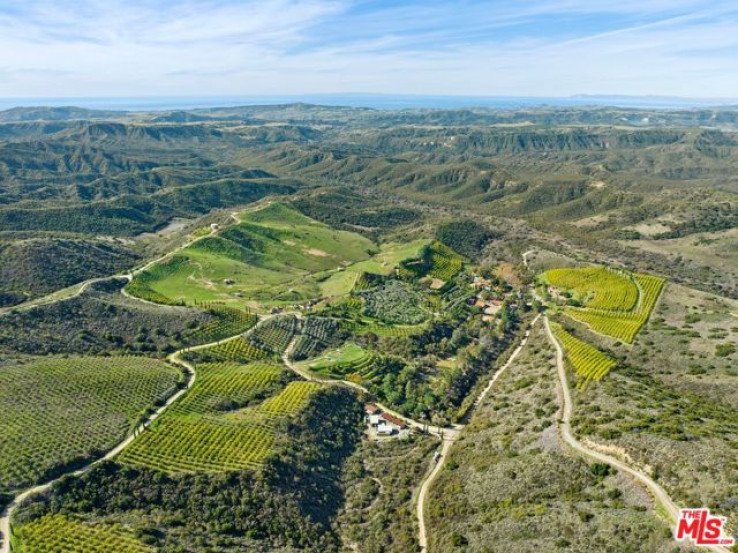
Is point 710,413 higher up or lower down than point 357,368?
higher up

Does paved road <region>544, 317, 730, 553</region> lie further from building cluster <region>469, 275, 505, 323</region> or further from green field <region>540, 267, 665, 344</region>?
building cluster <region>469, 275, 505, 323</region>

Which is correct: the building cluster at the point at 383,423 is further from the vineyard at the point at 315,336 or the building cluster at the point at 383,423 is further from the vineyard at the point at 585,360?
the vineyard at the point at 585,360

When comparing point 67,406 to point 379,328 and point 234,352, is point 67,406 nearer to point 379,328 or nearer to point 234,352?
point 234,352

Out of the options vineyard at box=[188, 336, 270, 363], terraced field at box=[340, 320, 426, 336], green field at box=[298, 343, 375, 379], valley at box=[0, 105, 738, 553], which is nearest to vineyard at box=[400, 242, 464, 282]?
valley at box=[0, 105, 738, 553]

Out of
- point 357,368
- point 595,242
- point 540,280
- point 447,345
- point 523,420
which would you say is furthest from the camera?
point 595,242

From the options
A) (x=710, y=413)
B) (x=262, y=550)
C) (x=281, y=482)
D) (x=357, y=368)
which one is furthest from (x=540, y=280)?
(x=262, y=550)

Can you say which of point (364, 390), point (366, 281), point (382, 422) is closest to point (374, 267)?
point (366, 281)

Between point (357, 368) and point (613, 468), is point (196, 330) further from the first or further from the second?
point (613, 468)

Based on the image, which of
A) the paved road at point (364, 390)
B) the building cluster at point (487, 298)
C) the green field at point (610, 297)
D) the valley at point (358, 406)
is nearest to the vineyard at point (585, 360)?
the valley at point (358, 406)
